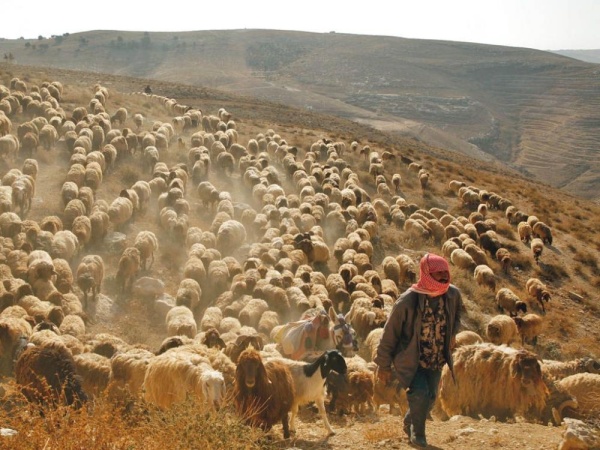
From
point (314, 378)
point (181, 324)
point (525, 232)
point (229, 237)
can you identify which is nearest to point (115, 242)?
point (229, 237)

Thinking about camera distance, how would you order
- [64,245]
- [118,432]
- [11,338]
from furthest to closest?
[64,245] → [11,338] → [118,432]

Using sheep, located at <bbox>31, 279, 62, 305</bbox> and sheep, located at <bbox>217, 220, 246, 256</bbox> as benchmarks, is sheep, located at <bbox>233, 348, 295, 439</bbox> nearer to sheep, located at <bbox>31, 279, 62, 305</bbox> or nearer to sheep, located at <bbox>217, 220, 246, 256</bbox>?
sheep, located at <bbox>31, 279, 62, 305</bbox>

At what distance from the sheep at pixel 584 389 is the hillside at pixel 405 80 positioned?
207 feet

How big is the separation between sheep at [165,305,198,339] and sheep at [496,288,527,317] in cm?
997

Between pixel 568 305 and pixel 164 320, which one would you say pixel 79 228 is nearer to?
pixel 164 320

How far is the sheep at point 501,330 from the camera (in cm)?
1415

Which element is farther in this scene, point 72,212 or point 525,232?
point 525,232

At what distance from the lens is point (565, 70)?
114312mm

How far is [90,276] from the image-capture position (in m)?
13.2

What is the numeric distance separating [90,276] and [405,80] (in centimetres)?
10103

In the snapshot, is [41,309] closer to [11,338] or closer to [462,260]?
[11,338]

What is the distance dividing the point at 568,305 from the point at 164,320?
14076mm

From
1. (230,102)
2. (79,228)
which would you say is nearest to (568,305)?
(79,228)

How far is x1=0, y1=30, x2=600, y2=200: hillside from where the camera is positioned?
8394 centimetres
